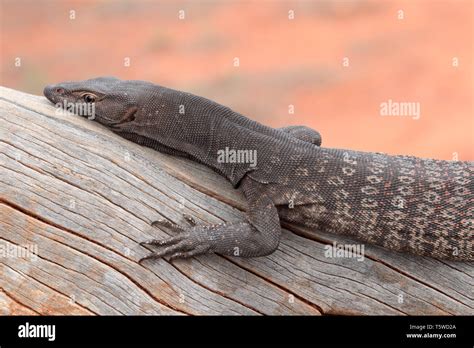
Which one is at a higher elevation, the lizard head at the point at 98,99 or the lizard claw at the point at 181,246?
the lizard head at the point at 98,99

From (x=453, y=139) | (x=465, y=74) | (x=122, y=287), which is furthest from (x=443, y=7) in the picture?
(x=122, y=287)

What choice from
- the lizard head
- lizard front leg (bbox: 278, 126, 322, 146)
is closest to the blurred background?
lizard front leg (bbox: 278, 126, 322, 146)

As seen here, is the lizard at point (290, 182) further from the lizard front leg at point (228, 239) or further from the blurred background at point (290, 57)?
the blurred background at point (290, 57)

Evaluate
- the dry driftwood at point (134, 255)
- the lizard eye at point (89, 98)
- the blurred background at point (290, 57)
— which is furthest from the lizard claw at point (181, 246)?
the blurred background at point (290, 57)

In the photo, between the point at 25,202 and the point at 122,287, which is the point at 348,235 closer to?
the point at 122,287
